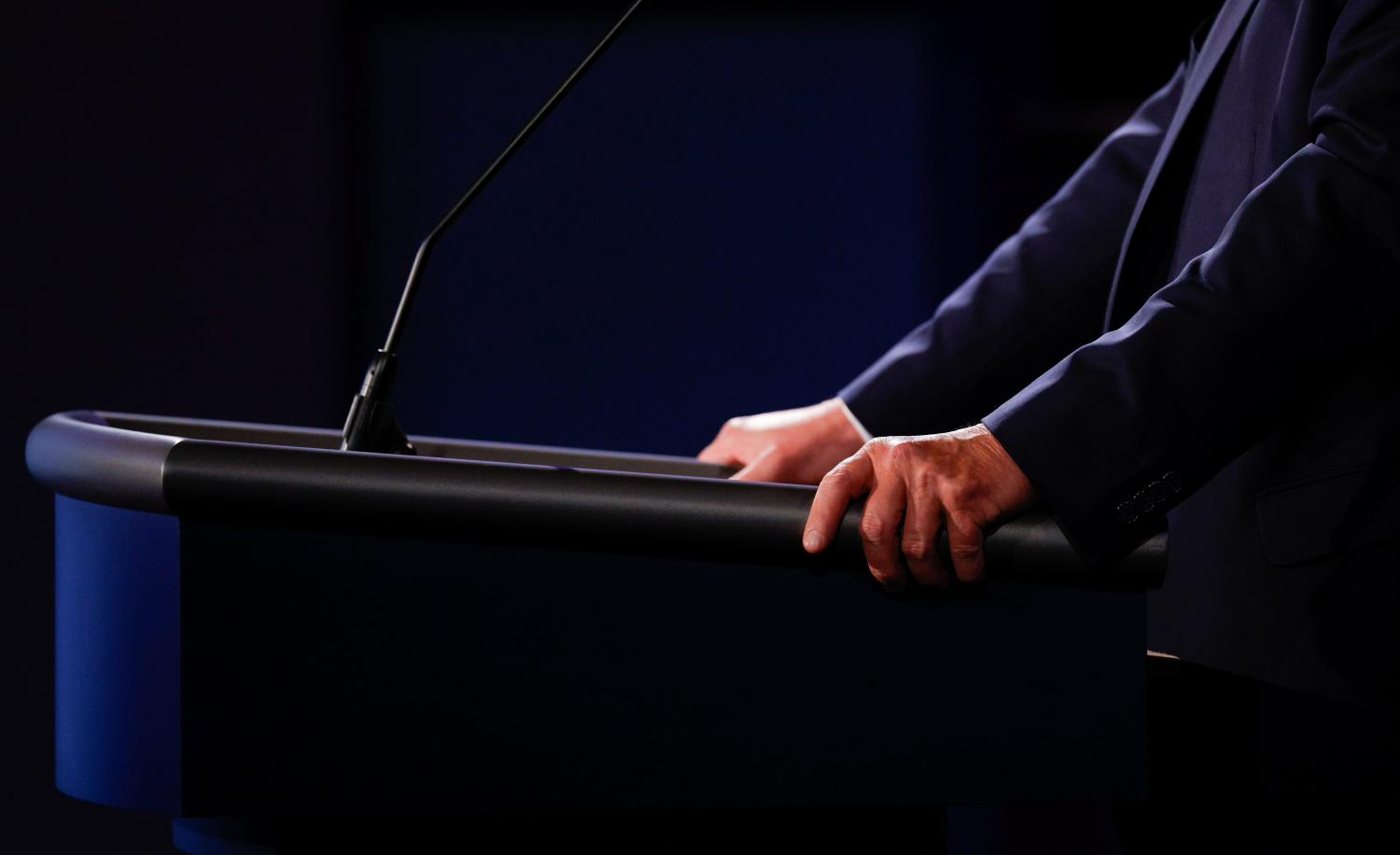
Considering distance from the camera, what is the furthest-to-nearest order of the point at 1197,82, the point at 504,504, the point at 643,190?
1. the point at 643,190
2. the point at 1197,82
3. the point at 504,504

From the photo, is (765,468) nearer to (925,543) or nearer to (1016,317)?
(1016,317)

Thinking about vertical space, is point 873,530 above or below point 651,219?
below

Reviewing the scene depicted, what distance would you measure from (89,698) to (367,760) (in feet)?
0.53

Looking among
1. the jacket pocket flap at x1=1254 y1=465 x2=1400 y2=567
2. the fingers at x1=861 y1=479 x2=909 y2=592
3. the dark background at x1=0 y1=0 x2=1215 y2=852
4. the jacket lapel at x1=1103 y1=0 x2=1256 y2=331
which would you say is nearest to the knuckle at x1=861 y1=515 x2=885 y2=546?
the fingers at x1=861 y1=479 x2=909 y2=592

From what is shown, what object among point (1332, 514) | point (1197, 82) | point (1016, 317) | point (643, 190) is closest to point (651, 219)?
point (643, 190)

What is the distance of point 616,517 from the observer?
658 millimetres

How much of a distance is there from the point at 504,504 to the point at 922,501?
0.21 meters

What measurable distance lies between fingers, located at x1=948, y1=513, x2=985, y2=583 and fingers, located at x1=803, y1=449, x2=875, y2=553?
51mm

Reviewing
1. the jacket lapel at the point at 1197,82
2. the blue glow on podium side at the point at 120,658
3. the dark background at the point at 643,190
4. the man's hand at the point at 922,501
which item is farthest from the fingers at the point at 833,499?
the dark background at the point at 643,190

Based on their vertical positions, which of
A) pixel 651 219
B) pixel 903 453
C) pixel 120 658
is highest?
pixel 651 219

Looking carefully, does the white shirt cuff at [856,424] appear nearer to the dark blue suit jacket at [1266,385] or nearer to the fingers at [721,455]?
the fingers at [721,455]

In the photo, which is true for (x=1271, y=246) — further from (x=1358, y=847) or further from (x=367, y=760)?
(x=367, y=760)

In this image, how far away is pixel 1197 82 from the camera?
1.01m

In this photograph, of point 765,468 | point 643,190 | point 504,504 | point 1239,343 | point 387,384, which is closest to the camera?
point 504,504
